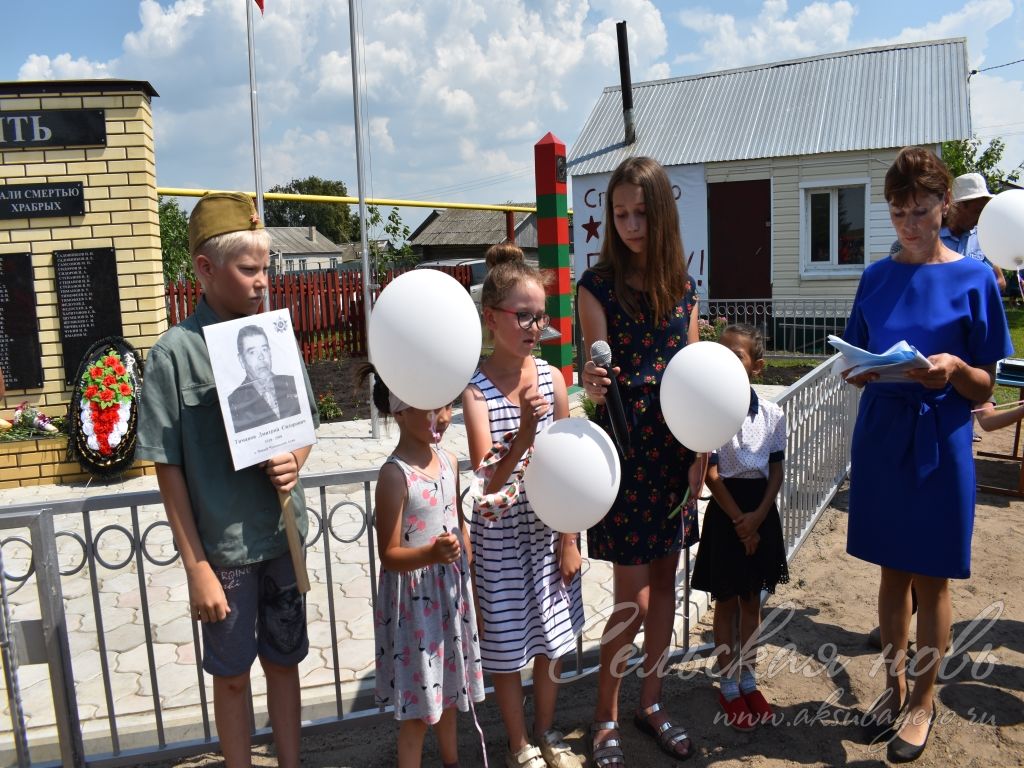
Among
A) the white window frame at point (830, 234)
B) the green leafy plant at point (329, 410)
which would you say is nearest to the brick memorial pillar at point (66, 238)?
the green leafy plant at point (329, 410)

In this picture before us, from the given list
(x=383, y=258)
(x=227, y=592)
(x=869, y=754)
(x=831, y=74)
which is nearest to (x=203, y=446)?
(x=227, y=592)

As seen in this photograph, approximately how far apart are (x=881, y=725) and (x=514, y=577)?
149 centimetres

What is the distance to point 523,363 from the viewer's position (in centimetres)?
255

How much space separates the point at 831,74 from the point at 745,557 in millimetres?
14937

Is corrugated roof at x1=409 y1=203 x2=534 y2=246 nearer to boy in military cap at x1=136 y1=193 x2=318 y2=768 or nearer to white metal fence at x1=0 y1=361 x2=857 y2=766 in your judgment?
white metal fence at x1=0 y1=361 x2=857 y2=766

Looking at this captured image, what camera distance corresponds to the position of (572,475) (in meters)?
2.24

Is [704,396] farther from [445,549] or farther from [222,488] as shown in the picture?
[222,488]

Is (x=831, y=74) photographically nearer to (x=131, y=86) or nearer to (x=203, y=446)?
(x=131, y=86)

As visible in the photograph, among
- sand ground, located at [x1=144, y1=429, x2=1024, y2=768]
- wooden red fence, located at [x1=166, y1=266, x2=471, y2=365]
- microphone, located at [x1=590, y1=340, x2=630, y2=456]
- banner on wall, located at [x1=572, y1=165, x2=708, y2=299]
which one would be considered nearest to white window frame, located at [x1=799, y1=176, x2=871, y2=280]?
banner on wall, located at [x1=572, y1=165, x2=708, y2=299]

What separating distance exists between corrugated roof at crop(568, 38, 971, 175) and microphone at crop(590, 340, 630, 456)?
13.3 meters

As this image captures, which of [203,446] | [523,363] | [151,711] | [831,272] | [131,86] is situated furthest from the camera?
[831,272]

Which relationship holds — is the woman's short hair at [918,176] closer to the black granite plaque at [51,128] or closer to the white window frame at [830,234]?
the black granite plaque at [51,128]

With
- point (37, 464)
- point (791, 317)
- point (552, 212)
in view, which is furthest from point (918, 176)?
point (791, 317)

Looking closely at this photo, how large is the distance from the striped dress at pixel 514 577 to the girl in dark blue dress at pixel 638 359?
0.69ft
